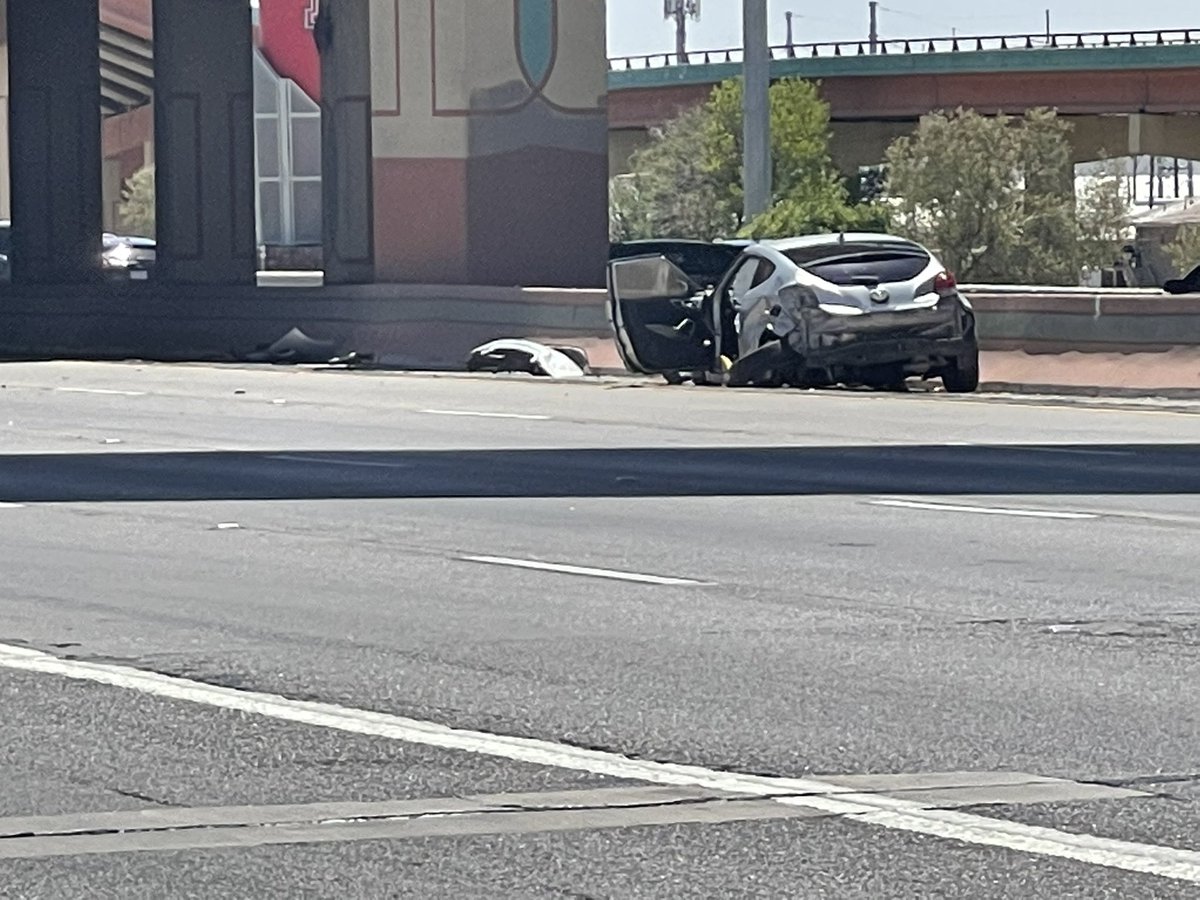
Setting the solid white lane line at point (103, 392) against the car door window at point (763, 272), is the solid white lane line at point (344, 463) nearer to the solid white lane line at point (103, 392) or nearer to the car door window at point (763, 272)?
the car door window at point (763, 272)

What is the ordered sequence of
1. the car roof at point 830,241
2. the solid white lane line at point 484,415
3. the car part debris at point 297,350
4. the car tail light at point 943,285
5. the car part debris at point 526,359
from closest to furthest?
the solid white lane line at point 484,415, the car tail light at point 943,285, the car roof at point 830,241, the car part debris at point 526,359, the car part debris at point 297,350

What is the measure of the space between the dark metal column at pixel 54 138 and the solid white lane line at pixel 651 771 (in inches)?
1318

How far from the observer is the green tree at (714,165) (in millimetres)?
93625

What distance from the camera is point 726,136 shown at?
326 ft

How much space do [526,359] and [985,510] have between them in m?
15.9

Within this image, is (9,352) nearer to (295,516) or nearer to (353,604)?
(295,516)

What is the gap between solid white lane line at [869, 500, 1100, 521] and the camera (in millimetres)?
15227

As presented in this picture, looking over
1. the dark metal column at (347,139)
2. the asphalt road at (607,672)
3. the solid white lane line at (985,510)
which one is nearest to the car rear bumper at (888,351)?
the asphalt road at (607,672)

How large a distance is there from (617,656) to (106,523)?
5838mm

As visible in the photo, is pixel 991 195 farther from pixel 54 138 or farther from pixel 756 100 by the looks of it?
pixel 756 100

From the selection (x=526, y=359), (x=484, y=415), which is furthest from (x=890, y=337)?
(x=526, y=359)

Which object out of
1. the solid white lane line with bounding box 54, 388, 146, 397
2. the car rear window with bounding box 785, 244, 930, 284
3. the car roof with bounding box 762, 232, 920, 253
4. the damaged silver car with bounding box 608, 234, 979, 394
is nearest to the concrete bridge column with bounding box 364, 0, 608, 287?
the solid white lane line with bounding box 54, 388, 146, 397

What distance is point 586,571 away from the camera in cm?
1288

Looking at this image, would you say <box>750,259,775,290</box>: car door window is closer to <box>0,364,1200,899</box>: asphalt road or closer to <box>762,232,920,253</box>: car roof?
<box>762,232,920,253</box>: car roof
